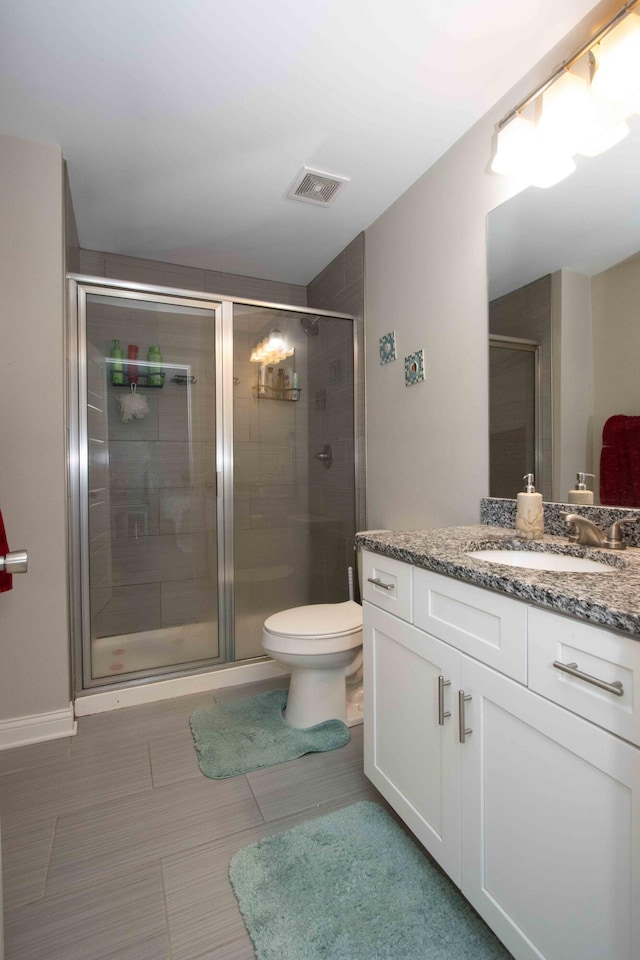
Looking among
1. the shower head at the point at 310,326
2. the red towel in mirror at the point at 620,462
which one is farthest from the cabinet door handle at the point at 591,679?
the shower head at the point at 310,326

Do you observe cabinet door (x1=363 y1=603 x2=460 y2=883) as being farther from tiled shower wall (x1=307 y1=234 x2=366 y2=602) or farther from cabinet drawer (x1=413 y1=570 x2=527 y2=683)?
tiled shower wall (x1=307 y1=234 x2=366 y2=602)

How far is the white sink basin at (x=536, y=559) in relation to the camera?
4.00ft

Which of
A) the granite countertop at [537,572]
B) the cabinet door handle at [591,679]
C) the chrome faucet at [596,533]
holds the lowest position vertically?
the cabinet door handle at [591,679]

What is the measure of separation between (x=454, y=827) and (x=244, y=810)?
746 millimetres

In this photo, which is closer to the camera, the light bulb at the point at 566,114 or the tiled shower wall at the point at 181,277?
the light bulb at the point at 566,114

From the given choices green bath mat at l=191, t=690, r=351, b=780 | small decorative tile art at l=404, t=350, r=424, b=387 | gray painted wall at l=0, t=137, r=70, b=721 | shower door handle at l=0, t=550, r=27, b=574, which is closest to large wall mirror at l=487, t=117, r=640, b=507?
small decorative tile art at l=404, t=350, r=424, b=387

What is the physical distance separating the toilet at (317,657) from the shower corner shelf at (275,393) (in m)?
1.18

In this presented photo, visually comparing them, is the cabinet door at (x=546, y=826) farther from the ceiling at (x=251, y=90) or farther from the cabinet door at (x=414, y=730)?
the ceiling at (x=251, y=90)

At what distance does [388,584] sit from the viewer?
132 cm

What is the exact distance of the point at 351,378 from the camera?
271 cm

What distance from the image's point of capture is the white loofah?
230 centimetres

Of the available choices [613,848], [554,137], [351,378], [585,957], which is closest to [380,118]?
[554,137]

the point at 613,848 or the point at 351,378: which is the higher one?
the point at 351,378

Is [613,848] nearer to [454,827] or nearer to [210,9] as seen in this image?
[454,827]
